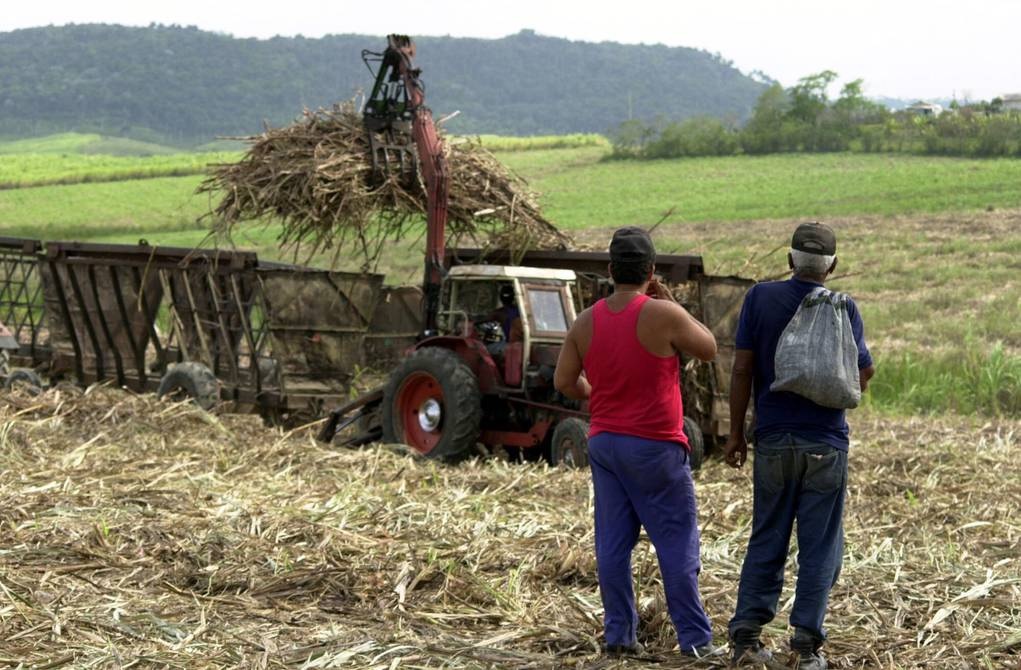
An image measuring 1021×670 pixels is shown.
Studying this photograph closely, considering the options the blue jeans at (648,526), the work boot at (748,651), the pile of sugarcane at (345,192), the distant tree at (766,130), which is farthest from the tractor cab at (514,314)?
the distant tree at (766,130)

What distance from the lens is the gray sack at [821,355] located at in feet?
16.8

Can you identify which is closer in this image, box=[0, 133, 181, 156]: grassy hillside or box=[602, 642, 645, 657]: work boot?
box=[602, 642, 645, 657]: work boot

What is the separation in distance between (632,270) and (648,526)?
0.98 metres

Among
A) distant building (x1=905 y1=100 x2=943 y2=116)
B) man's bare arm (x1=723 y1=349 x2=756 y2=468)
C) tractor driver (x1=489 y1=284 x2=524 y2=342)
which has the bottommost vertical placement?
tractor driver (x1=489 y1=284 x2=524 y2=342)

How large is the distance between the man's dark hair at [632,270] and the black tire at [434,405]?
564cm

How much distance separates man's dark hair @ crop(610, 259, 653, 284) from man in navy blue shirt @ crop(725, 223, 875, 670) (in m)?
0.40

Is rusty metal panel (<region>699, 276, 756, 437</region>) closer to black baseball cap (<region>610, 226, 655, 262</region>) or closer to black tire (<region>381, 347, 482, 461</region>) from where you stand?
black tire (<region>381, 347, 482, 461</region>)

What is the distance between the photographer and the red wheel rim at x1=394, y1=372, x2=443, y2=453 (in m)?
11.4

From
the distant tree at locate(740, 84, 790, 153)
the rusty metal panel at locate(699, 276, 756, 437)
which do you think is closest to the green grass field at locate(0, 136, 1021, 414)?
the rusty metal panel at locate(699, 276, 756, 437)

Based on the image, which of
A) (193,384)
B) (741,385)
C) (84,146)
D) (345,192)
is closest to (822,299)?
(741,385)

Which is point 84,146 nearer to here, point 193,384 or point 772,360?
point 193,384

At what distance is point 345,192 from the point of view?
1242 cm

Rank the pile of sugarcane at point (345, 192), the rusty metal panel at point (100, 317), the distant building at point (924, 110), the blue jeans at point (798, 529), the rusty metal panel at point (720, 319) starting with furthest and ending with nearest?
the distant building at point (924, 110), the rusty metal panel at point (100, 317), the pile of sugarcane at point (345, 192), the rusty metal panel at point (720, 319), the blue jeans at point (798, 529)

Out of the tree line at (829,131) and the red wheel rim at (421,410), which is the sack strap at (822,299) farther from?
the tree line at (829,131)
